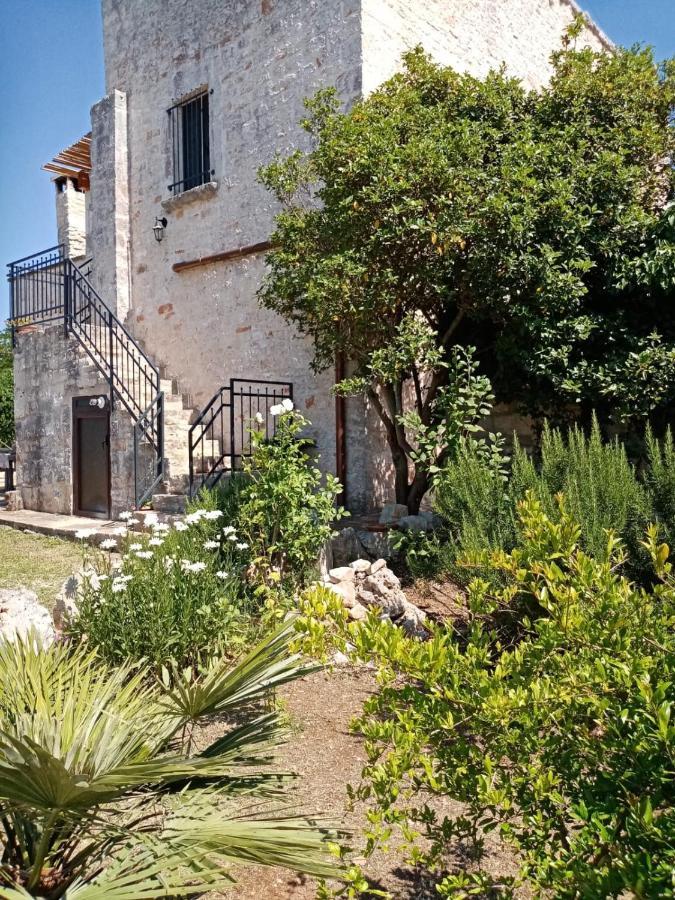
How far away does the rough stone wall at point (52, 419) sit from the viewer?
9.22m

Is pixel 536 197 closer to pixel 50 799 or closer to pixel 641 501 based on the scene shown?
pixel 641 501

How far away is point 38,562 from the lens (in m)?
7.21

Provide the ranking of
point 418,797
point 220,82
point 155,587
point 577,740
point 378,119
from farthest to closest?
point 220,82 < point 378,119 < point 155,587 < point 418,797 < point 577,740

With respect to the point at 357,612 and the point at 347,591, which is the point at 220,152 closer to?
the point at 347,591

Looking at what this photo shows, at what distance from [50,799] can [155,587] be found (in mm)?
2282

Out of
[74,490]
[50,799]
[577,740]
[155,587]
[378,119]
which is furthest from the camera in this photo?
[74,490]

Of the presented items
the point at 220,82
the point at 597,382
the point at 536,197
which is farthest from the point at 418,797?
the point at 220,82

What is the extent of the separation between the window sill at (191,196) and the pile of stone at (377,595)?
6433 mm

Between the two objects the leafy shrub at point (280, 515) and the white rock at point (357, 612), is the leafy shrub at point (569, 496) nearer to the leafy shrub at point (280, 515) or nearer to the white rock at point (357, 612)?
the white rock at point (357, 612)

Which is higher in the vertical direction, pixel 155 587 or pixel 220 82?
pixel 220 82

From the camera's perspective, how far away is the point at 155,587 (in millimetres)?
3826

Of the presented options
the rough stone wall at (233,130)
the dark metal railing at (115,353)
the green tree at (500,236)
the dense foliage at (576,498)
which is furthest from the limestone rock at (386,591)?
the dark metal railing at (115,353)

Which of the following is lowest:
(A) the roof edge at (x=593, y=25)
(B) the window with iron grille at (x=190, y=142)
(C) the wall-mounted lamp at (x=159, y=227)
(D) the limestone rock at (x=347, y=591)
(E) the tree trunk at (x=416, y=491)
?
(D) the limestone rock at (x=347, y=591)

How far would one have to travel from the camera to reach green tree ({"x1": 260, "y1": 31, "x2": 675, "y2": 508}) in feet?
19.7
